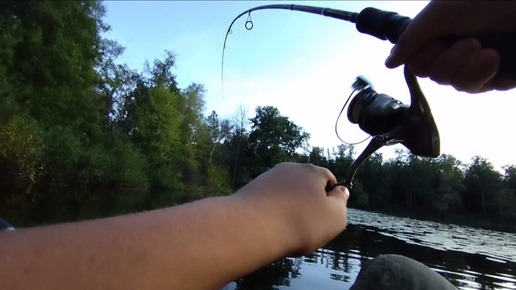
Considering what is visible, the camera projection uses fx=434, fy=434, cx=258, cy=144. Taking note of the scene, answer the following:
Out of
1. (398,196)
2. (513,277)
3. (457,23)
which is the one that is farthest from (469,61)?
(398,196)

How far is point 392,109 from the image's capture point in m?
1.45

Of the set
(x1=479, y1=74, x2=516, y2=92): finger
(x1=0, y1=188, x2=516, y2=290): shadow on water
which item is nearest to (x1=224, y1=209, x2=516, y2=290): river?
(x1=0, y1=188, x2=516, y2=290): shadow on water

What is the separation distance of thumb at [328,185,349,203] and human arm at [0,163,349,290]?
4.1 inches

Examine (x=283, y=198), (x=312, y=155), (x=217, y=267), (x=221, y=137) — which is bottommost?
(x=217, y=267)

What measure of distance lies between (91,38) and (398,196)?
39754 millimetres

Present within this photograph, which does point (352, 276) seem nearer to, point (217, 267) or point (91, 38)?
point (217, 267)

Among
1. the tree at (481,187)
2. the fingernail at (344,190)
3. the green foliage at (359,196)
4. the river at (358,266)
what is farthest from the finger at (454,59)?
the tree at (481,187)

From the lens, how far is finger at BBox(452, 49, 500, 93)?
104 cm

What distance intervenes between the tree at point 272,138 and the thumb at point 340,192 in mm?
30087

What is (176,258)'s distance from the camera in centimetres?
68

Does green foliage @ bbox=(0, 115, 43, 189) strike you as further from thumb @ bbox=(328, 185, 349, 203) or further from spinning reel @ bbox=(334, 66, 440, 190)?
thumb @ bbox=(328, 185, 349, 203)

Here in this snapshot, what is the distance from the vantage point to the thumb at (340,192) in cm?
95

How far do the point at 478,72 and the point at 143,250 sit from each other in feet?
3.02

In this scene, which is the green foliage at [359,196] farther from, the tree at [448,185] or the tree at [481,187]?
the tree at [481,187]
